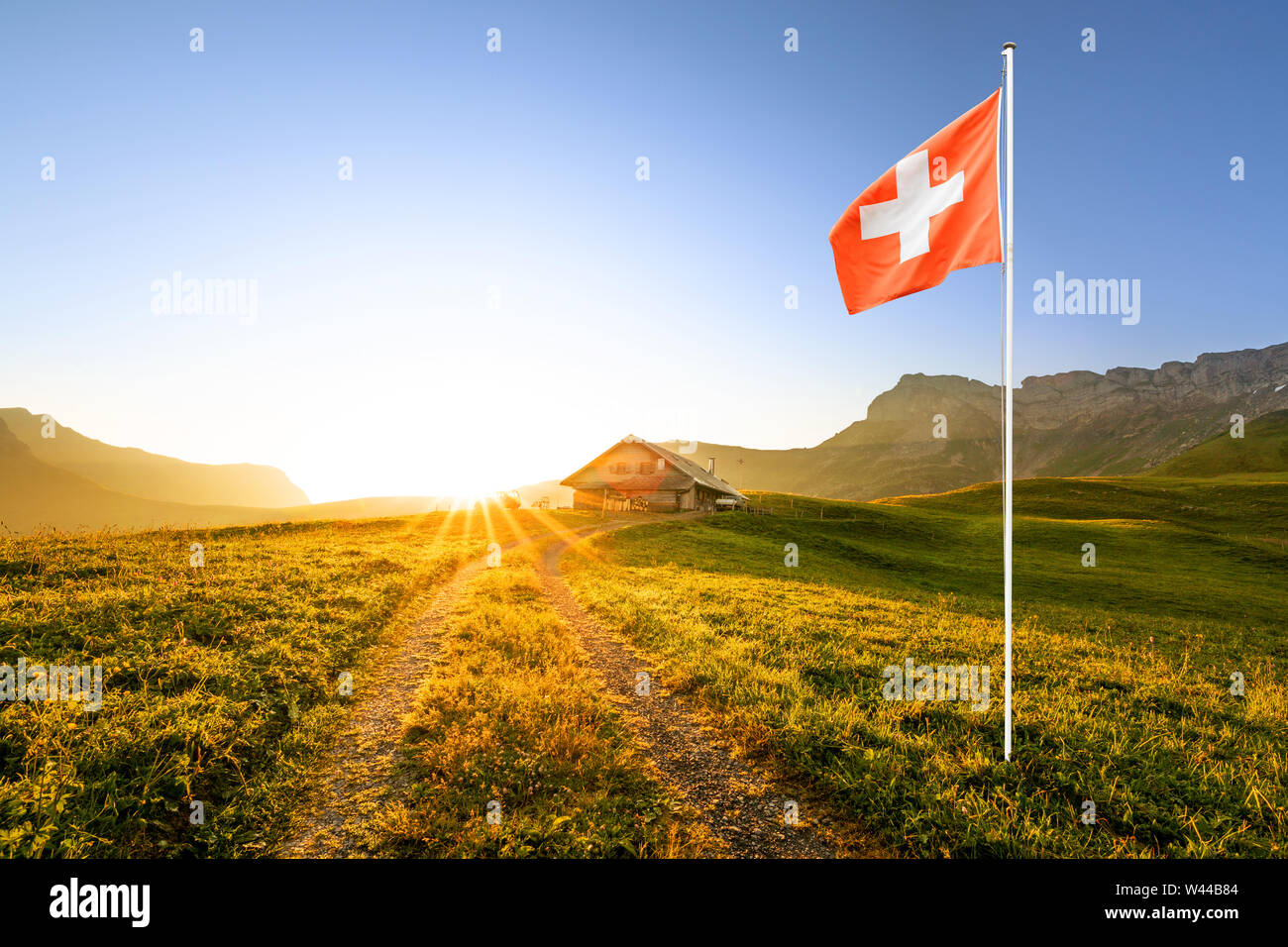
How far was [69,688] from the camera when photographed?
656 cm

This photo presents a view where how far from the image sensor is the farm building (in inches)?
2083

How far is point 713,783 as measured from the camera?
18.3 feet

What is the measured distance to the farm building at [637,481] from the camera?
52.9 meters

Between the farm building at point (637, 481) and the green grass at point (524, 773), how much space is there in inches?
1725

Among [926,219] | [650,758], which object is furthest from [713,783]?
[926,219]

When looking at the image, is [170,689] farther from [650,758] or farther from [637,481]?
[637,481]

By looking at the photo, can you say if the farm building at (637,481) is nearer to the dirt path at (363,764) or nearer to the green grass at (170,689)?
the green grass at (170,689)

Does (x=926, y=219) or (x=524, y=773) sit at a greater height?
(x=926, y=219)

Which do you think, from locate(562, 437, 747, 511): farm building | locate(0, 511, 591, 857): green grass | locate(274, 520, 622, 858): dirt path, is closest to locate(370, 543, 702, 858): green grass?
locate(274, 520, 622, 858): dirt path

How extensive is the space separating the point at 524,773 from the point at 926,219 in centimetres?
952

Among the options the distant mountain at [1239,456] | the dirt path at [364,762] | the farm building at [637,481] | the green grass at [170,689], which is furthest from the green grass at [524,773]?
the distant mountain at [1239,456]

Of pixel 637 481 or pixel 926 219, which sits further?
pixel 637 481

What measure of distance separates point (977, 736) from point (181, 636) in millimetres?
12774

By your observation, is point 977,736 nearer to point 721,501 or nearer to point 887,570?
point 887,570
